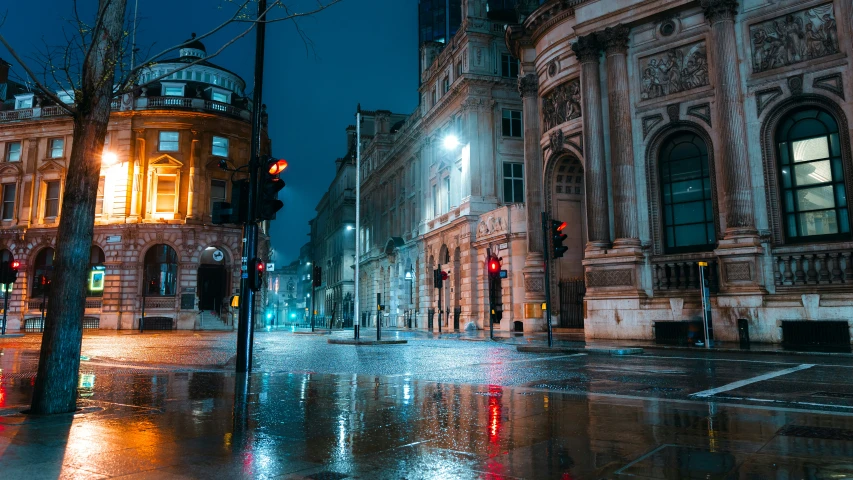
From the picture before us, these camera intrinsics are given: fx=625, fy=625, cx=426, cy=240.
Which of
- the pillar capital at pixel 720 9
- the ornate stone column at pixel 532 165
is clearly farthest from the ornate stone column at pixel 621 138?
the ornate stone column at pixel 532 165

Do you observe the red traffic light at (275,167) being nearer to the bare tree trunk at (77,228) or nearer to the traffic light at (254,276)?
the traffic light at (254,276)

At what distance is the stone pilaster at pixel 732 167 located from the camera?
2059 cm

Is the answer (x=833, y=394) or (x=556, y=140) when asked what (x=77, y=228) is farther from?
(x=556, y=140)

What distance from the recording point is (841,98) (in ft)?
65.3

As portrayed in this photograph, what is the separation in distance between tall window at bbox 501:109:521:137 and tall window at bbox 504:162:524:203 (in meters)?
2.03

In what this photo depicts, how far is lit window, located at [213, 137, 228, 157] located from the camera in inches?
1801

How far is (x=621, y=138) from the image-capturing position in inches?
963

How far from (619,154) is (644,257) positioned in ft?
13.5

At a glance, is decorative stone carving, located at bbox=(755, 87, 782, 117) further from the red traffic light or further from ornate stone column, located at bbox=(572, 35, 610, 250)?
the red traffic light

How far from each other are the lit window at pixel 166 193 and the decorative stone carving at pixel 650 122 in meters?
33.0

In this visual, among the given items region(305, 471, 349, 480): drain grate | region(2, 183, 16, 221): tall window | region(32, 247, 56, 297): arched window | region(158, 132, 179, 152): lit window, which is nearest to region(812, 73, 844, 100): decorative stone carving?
region(305, 471, 349, 480): drain grate

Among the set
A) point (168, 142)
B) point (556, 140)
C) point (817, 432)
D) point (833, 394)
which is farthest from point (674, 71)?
point (168, 142)

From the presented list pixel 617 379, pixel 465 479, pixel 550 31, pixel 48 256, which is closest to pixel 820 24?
pixel 550 31

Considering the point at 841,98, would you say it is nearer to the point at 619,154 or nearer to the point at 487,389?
the point at 619,154
